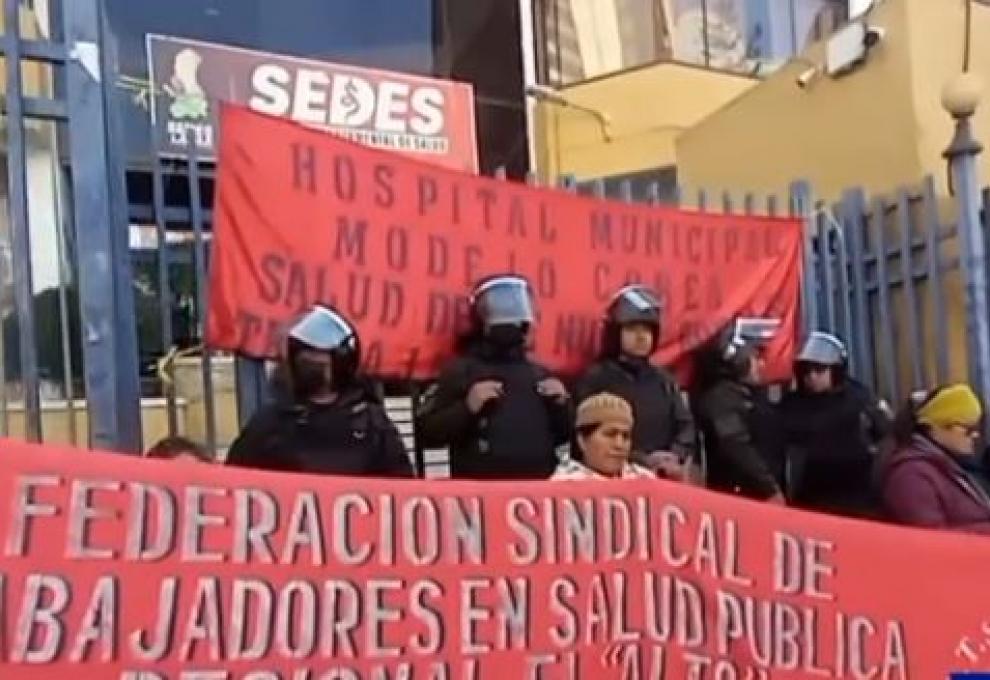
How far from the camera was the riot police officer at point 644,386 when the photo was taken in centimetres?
631

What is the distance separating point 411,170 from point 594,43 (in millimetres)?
9700

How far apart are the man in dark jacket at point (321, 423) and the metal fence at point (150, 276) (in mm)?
370

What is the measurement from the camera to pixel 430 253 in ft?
21.0

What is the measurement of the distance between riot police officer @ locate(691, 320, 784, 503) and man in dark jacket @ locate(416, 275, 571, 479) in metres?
0.90

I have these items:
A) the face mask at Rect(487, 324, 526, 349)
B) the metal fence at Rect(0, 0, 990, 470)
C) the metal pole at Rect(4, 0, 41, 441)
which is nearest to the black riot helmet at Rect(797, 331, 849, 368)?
the metal fence at Rect(0, 0, 990, 470)

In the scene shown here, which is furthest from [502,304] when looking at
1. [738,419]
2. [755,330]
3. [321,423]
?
[755,330]

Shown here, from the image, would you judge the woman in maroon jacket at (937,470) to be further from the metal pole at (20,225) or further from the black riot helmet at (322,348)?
the metal pole at (20,225)

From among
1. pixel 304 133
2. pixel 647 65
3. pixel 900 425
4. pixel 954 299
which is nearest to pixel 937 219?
pixel 954 299

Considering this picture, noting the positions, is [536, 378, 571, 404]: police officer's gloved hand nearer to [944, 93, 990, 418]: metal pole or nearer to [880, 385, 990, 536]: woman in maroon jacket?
[880, 385, 990, 536]: woman in maroon jacket

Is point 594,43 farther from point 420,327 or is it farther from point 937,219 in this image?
point 420,327

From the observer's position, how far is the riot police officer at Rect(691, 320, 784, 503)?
6.79 metres

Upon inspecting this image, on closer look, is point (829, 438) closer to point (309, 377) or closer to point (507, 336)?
point (507, 336)

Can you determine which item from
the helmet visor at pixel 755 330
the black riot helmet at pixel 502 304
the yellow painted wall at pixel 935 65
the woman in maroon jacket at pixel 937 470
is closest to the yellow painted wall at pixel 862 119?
the yellow painted wall at pixel 935 65

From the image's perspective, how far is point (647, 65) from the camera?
1580 cm
